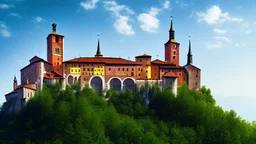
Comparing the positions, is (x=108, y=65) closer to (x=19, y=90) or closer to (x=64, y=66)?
(x=64, y=66)

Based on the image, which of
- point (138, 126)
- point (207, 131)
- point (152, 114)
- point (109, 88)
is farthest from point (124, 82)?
point (207, 131)

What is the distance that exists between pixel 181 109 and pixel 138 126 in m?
10.7

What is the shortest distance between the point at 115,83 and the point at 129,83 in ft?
8.73

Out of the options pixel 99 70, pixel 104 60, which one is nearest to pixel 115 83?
pixel 99 70

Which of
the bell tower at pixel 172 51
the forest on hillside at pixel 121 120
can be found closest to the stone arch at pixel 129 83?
the forest on hillside at pixel 121 120

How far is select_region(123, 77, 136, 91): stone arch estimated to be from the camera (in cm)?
6172

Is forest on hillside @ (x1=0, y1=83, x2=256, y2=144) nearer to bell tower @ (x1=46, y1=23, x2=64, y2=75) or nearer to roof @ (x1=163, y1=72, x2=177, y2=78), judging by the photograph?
roof @ (x1=163, y1=72, x2=177, y2=78)

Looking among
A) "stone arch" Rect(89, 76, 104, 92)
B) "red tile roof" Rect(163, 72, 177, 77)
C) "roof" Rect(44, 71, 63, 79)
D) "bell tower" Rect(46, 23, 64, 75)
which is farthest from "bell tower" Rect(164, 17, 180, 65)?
"roof" Rect(44, 71, 63, 79)

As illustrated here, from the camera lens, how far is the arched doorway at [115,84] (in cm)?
6178

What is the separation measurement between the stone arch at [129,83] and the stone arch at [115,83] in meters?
0.92

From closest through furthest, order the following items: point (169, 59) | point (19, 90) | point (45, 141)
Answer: point (45, 141)
point (19, 90)
point (169, 59)

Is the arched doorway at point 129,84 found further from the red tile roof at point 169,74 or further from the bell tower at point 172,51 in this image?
the bell tower at point 172,51

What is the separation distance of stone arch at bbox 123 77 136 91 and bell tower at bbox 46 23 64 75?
39.4 feet

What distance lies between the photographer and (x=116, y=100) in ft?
195
